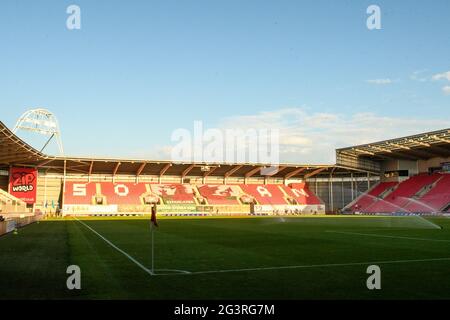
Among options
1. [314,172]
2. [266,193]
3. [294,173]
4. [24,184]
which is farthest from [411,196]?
[24,184]

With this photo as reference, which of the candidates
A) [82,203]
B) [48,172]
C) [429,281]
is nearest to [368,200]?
[82,203]

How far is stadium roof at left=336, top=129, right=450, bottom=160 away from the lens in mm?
76875

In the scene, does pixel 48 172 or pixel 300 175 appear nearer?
pixel 48 172

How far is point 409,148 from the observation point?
85.8 m

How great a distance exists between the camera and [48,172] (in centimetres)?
9250

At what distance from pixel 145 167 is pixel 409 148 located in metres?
52.7

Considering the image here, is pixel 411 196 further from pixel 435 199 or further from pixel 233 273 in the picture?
pixel 233 273

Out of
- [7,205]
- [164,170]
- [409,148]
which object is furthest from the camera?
[164,170]

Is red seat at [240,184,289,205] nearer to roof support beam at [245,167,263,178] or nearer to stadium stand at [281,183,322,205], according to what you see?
stadium stand at [281,183,322,205]

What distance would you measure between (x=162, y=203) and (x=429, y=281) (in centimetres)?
8235

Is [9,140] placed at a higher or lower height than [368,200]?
higher
